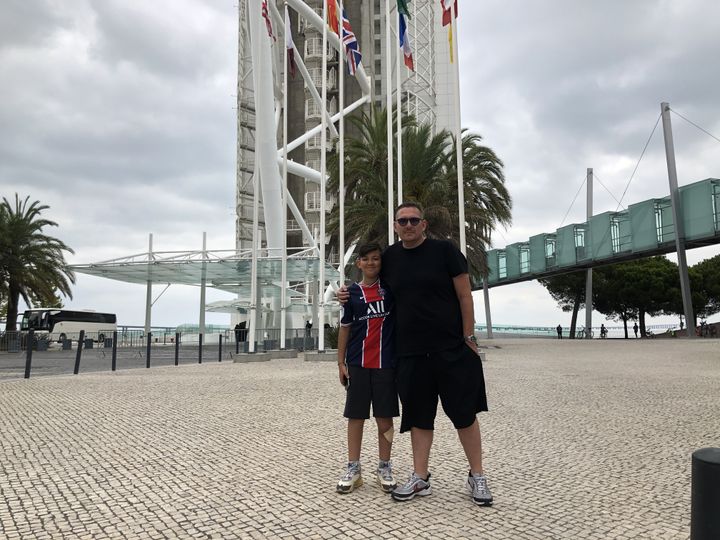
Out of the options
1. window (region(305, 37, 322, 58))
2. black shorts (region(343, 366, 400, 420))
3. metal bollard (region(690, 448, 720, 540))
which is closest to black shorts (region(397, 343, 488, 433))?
black shorts (region(343, 366, 400, 420))

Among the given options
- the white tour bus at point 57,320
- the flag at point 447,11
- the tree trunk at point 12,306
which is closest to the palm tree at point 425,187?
the flag at point 447,11

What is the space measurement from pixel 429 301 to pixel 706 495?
1.87 m

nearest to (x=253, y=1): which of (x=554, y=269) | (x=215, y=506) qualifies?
(x=215, y=506)

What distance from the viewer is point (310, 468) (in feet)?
15.1

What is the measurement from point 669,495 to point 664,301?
180ft

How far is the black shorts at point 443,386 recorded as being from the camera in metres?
3.70

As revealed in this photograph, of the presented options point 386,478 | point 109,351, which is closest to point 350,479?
point 386,478

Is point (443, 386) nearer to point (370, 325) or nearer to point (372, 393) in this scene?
→ point (372, 393)

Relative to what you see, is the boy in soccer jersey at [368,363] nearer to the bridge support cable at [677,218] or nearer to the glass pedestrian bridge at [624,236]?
the glass pedestrian bridge at [624,236]

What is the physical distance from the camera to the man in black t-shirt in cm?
371

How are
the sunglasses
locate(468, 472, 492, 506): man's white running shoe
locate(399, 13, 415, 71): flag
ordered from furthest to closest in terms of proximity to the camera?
locate(399, 13, 415, 71): flag < the sunglasses < locate(468, 472, 492, 506): man's white running shoe

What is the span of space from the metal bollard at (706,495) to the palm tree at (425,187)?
64.7 ft

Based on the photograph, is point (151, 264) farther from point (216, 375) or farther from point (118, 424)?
point (118, 424)

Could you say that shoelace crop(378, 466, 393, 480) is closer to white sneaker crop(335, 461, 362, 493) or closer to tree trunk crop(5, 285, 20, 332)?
white sneaker crop(335, 461, 362, 493)
